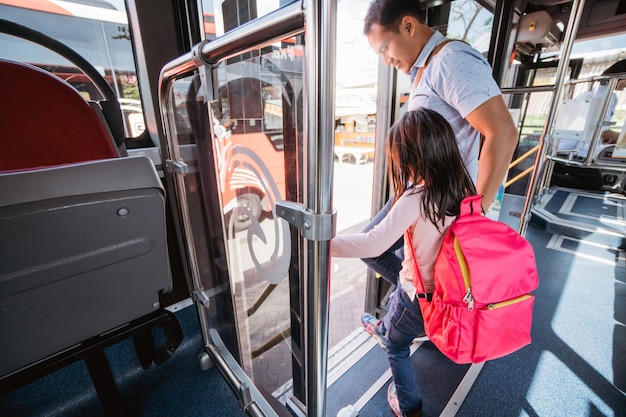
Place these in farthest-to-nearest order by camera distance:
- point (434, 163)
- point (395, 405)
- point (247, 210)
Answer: point (395, 405), point (247, 210), point (434, 163)

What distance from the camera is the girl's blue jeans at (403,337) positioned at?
1.27m

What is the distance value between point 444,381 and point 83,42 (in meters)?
3.01

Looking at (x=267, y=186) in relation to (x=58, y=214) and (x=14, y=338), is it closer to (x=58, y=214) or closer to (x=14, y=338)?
(x=58, y=214)

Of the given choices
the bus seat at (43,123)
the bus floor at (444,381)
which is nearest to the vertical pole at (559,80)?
the bus floor at (444,381)

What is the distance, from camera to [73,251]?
82 centimetres

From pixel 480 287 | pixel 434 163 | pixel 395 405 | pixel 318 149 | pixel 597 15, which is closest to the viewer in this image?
pixel 318 149

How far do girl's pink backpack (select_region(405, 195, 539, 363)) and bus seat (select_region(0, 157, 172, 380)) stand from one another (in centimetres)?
103

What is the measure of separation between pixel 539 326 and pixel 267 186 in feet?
8.28

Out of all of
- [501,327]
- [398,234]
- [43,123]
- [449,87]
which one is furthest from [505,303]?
[43,123]

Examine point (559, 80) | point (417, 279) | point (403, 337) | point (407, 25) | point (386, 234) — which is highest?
point (407, 25)

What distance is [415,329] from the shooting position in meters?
1.29

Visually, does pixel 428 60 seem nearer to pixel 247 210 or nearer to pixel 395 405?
pixel 247 210

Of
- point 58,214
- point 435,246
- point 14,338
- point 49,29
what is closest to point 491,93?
point 435,246

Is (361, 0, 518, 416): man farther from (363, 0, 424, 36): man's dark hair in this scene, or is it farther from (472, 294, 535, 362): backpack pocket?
(472, 294, 535, 362): backpack pocket
